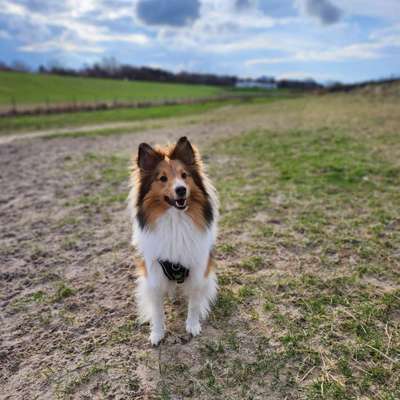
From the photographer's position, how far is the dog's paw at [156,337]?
10.2ft

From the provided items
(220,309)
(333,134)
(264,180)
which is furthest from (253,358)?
(333,134)

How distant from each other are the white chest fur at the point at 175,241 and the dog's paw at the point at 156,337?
0.68 metres

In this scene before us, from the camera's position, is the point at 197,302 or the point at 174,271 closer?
the point at 174,271

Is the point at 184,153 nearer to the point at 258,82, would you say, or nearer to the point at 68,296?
the point at 68,296

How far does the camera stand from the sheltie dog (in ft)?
10.1

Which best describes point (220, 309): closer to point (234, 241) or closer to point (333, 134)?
point (234, 241)

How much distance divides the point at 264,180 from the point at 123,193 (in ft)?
10.6

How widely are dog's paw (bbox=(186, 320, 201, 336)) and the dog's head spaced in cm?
102

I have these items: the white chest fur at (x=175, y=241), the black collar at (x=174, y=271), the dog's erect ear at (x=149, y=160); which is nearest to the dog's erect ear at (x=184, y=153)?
the dog's erect ear at (x=149, y=160)

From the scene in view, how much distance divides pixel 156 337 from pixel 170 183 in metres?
1.50

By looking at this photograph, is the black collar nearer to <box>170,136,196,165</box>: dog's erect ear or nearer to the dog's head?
the dog's head

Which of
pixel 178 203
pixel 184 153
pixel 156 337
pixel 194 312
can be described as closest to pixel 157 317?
pixel 156 337

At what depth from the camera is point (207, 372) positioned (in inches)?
109

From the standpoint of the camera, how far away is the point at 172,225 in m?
3.08
